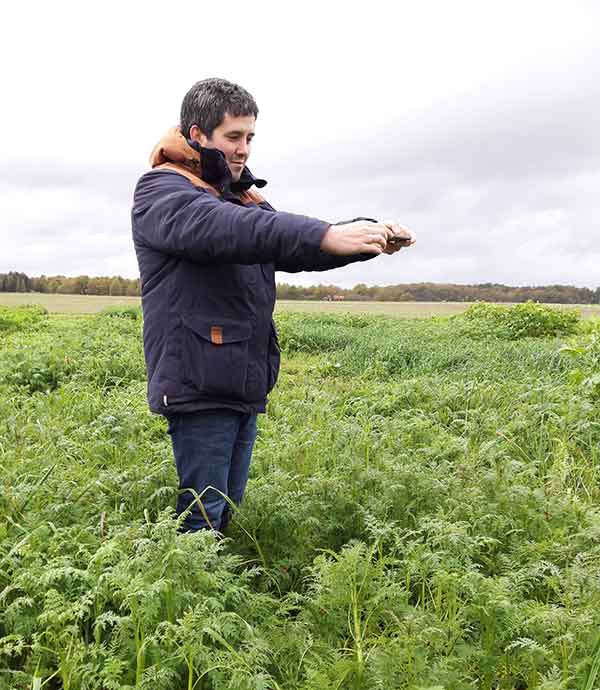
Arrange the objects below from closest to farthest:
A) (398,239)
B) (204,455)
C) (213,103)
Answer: (398,239) < (213,103) < (204,455)

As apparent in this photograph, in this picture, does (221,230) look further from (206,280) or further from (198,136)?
(198,136)

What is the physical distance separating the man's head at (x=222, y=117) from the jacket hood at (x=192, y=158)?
5cm

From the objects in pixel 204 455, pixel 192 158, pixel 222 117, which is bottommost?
pixel 204 455

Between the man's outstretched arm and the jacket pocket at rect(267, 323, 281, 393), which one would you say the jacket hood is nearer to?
the man's outstretched arm

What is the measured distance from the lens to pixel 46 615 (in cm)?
228

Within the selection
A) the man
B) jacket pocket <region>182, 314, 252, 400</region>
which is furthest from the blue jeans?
jacket pocket <region>182, 314, 252, 400</region>

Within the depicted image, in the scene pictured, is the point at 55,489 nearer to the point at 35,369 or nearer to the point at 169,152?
the point at 169,152

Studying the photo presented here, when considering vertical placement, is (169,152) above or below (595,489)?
above

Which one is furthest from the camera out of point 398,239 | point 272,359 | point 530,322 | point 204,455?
point 530,322

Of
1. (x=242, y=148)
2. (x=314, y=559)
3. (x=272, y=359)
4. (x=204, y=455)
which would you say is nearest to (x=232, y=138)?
(x=242, y=148)

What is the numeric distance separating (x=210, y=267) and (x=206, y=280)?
54mm

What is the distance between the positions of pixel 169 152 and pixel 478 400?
4605mm

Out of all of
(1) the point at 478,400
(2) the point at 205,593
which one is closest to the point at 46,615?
(2) the point at 205,593

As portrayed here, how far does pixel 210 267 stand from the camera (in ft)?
9.16
